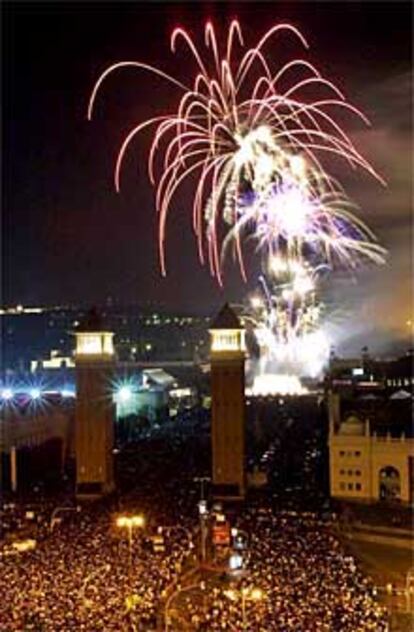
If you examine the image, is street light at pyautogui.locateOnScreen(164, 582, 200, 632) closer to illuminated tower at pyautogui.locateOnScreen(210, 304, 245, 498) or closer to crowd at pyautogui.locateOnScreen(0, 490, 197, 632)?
crowd at pyautogui.locateOnScreen(0, 490, 197, 632)

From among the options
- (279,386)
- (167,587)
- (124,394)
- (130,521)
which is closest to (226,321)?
(130,521)

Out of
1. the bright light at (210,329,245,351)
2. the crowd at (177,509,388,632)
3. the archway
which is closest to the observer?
the crowd at (177,509,388,632)

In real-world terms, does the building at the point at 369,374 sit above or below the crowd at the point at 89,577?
above

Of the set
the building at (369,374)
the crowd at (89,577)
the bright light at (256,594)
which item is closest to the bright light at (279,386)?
the building at (369,374)

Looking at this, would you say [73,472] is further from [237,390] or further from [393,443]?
[393,443]

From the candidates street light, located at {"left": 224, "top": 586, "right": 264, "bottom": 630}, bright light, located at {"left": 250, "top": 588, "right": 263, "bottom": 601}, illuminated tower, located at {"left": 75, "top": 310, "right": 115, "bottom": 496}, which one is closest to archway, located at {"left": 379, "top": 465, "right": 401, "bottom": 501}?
illuminated tower, located at {"left": 75, "top": 310, "right": 115, "bottom": 496}

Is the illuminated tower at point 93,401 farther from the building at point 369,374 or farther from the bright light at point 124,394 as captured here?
the bright light at point 124,394

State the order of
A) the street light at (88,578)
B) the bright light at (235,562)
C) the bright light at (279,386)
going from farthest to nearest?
1. the bright light at (279,386)
2. the bright light at (235,562)
3. the street light at (88,578)
